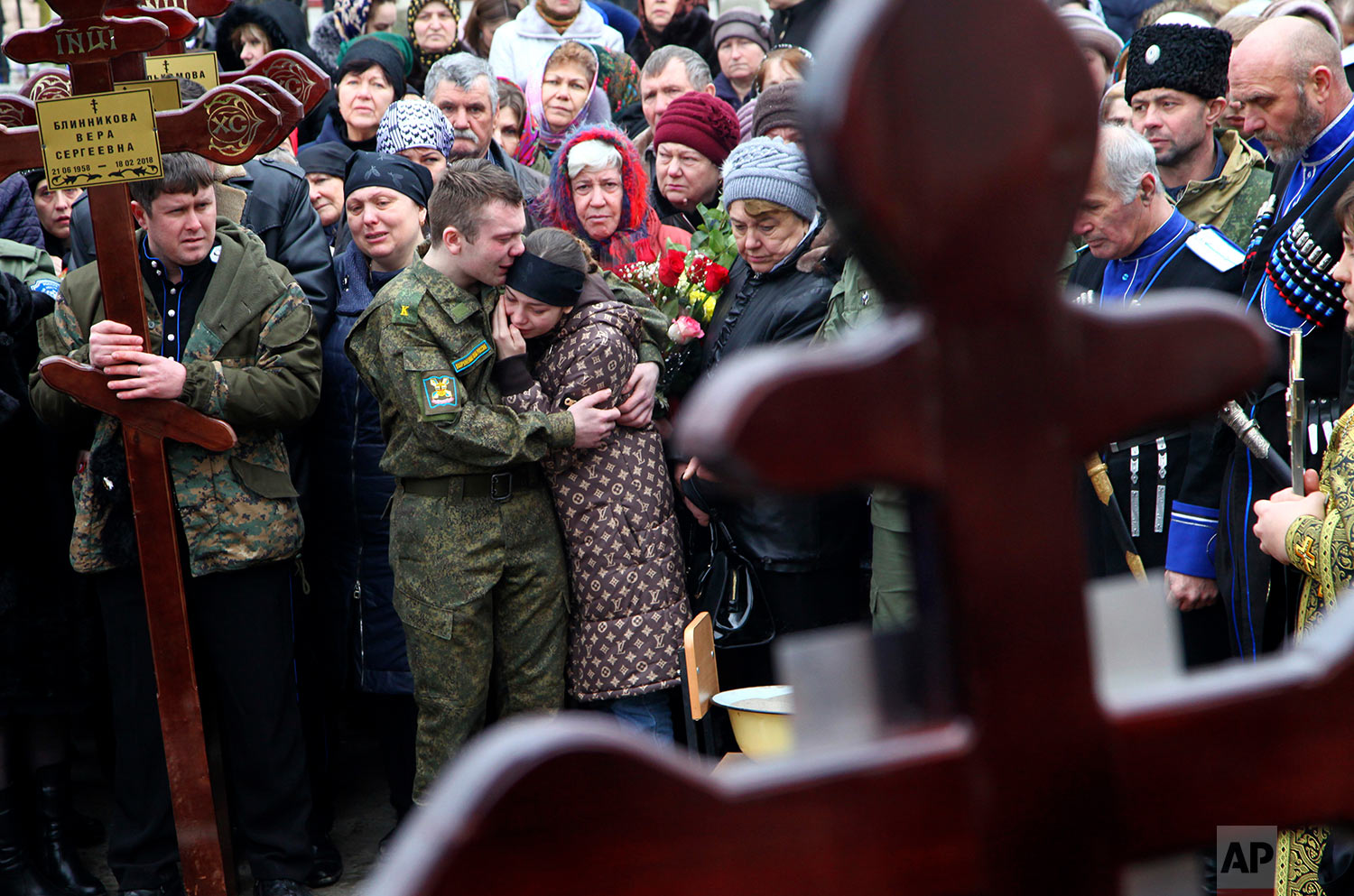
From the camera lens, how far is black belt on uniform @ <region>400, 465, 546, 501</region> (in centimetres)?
353

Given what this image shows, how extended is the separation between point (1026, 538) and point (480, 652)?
3.02m

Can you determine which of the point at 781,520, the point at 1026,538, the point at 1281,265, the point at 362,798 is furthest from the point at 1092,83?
the point at 362,798

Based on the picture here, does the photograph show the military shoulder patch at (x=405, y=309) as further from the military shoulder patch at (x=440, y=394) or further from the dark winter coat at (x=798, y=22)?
the dark winter coat at (x=798, y=22)

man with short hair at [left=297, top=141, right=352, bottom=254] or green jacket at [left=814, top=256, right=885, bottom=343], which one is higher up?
man with short hair at [left=297, top=141, right=352, bottom=254]

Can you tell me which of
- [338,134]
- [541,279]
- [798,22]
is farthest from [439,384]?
[798,22]

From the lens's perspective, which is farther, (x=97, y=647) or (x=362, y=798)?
(x=362, y=798)

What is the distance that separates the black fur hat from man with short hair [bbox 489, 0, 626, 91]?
3275 mm

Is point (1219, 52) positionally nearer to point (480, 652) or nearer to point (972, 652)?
point (480, 652)

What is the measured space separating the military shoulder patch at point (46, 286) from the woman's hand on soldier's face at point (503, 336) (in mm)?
1387

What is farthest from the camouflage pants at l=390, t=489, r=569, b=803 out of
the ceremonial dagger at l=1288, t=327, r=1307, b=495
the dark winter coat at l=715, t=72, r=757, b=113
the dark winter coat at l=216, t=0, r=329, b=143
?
A: the dark winter coat at l=715, t=72, r=757, b=113

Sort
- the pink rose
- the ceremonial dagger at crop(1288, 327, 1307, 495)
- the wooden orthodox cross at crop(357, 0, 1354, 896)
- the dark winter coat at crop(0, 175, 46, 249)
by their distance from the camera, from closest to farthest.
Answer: the wooden orthodox cross at crop(357, 0, 1354, 896)
the ceremonial dagger at crop(1288, 327, 1307, 495)
the pink rose
the dark winter coat at crop(0, 175, 46, 249)

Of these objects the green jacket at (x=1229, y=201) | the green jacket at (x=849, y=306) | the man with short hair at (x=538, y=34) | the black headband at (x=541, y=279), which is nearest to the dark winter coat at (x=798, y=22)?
the man with short hair at (x=538, y=34)

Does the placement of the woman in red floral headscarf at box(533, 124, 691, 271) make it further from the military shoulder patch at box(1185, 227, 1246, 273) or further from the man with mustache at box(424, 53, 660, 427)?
the military shoulder patch at box(1185, 227, 1246, 273)

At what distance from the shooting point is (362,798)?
4539 millimetres
